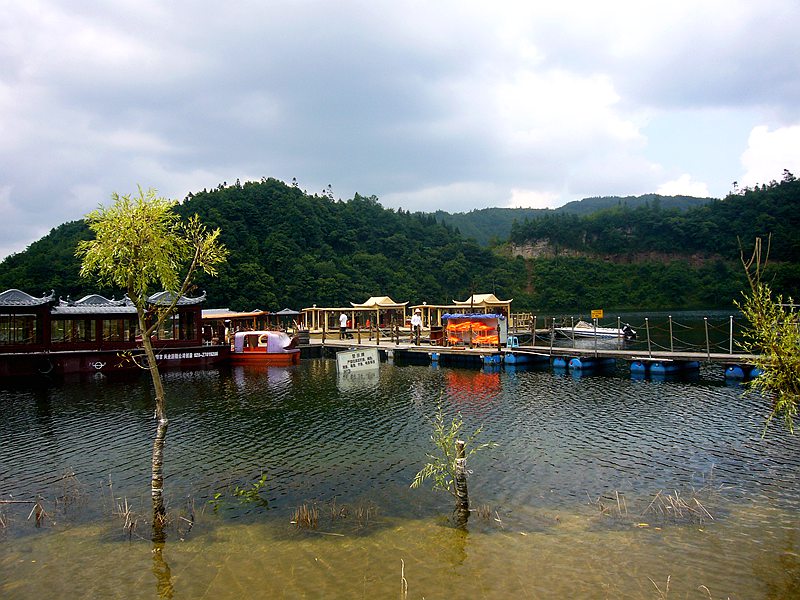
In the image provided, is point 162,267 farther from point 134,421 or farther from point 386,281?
point 386,281

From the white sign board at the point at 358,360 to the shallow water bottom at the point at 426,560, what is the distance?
21.5 metres

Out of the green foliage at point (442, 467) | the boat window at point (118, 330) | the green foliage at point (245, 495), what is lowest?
the green foliage at point (245, 495)

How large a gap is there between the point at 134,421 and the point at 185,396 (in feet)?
19.5

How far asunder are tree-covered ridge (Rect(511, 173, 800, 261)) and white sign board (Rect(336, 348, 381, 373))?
113 meters

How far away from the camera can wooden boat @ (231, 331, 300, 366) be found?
138ft

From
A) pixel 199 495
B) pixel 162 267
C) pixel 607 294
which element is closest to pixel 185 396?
pixel 199 495

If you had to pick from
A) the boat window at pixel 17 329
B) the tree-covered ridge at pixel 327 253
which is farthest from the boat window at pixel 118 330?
the tree-covered ridge at pixel 327 253

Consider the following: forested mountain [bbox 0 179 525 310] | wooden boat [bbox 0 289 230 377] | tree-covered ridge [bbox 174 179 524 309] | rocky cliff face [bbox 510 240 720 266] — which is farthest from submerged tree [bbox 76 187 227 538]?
rocky cliff face [bbox 510 240 720 266]

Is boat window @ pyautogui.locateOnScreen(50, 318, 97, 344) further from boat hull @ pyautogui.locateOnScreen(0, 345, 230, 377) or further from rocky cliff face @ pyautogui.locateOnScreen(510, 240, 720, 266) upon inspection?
rocky cliff face @ pyautogui.locateOnScreen(510, 240, 720, 266)

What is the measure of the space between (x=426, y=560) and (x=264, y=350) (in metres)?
34.3

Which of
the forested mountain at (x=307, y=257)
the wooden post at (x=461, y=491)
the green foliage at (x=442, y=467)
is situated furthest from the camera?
the forested mountain at (x=307, y=257)

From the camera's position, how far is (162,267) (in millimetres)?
10992

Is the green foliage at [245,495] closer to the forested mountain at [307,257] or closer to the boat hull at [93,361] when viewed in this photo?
the boat hull at [93,361]

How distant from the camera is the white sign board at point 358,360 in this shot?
109 feet
